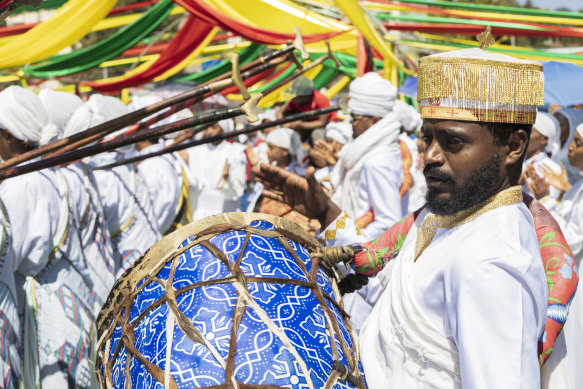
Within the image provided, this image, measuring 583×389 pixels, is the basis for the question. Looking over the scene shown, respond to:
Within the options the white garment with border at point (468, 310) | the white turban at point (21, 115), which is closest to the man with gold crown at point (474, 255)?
the white garment with border at point (468, 310)

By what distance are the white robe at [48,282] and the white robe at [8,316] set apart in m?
0.15

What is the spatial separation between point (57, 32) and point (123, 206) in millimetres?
1940

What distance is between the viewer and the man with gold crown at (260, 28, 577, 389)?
1.45m

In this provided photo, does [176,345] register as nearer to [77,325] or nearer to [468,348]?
→ [468,348]

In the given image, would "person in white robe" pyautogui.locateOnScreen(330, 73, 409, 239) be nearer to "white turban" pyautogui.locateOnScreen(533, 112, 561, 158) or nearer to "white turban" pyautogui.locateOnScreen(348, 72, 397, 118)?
"white turban" pyautogui.locateOnScreen(348, 72, 397, 118)

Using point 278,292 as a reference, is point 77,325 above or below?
below

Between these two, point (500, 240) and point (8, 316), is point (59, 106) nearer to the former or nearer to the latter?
point (8, 316)

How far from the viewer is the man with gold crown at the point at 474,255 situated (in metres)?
1.45

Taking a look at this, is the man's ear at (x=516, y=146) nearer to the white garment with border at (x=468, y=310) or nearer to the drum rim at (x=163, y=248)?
the white garment with border at (x=468, y=310)

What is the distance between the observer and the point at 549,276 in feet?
5.70

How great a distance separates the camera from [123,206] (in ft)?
16.9

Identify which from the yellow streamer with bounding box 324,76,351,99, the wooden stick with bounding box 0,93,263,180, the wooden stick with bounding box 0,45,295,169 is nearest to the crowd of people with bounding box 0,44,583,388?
the wooden stick with bounding box 0,93,263,180

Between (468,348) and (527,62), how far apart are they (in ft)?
2.40

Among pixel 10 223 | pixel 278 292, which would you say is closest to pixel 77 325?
pixel 10 223
